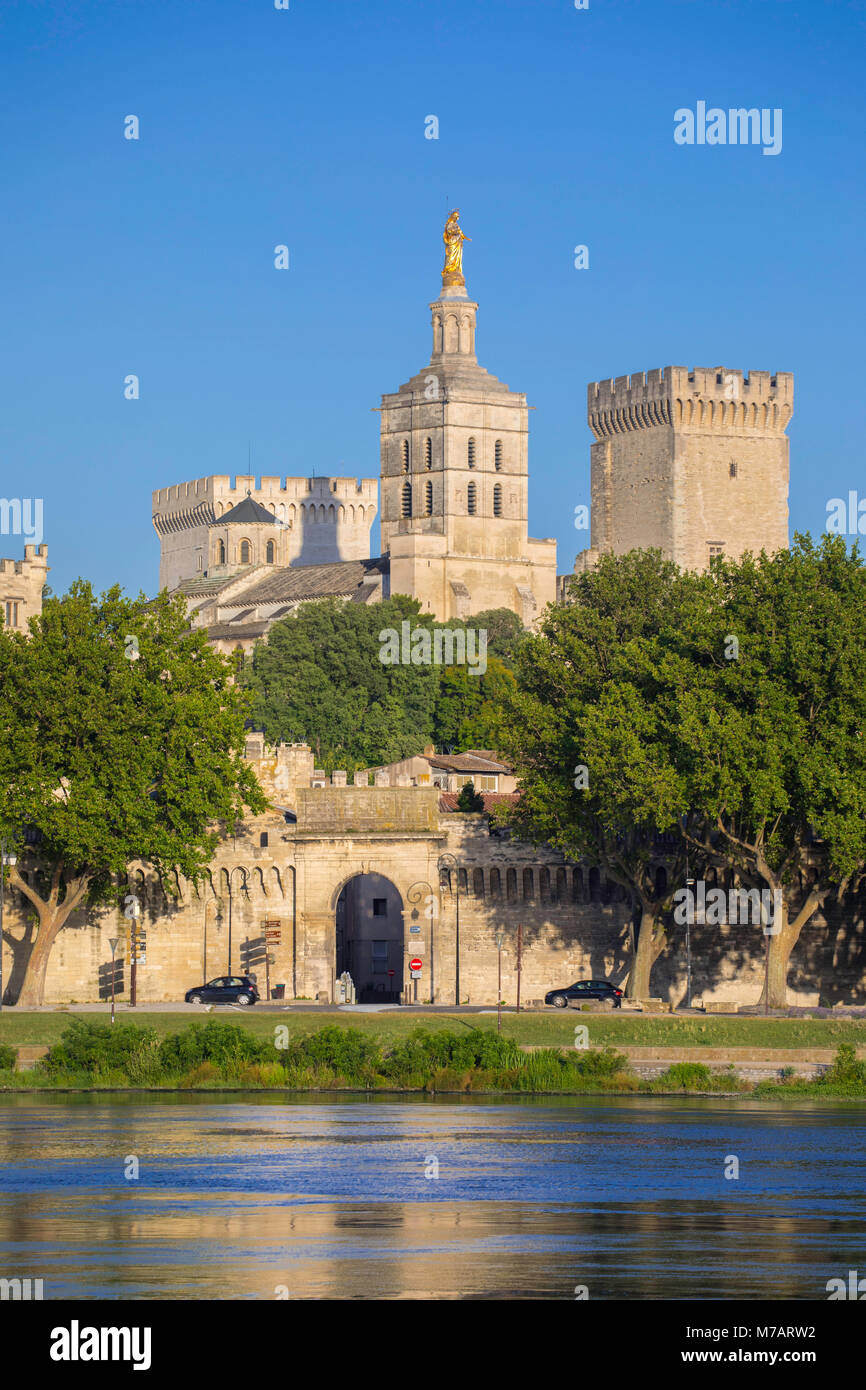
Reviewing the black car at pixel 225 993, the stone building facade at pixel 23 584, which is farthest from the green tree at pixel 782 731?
the stone building facade at pixel 23 584

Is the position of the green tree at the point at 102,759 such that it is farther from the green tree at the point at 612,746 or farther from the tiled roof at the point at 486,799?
the green tree at the point at 612,746

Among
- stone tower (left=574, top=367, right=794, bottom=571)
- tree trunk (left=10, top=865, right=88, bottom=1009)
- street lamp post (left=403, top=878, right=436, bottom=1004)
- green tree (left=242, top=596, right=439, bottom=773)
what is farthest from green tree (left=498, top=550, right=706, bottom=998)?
stone tower (left=574, top=367, right=794, bottom=571)

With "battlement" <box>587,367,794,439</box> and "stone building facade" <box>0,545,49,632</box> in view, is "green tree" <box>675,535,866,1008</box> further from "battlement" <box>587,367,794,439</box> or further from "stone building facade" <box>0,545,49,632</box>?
"battlement" <box>587,367,794,439</box>

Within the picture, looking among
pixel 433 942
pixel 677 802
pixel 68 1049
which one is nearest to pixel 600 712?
pixel 677 802

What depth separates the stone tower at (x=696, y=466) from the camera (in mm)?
151750

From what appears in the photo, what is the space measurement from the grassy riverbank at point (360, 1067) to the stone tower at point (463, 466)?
108977 millimetres

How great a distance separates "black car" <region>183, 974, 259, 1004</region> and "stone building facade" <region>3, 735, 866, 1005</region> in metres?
2.28

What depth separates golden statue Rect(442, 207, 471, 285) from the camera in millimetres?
174625

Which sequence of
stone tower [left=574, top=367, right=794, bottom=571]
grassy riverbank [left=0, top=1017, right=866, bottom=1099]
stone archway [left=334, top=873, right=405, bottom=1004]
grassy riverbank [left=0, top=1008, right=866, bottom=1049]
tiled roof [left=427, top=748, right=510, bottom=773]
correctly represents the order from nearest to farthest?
1. grassy riverbank [left=0, top=1017, right=866, bottom=1099]
2. grassy riverbank [left=0, top=1008, right=866, bottom=1049]
3. stone archway [left=334, top=873, right=405, bottom=1004]
4. tiled roof [left=427, top=748, right=510, bottom=773]
5. stone tower [left=574, top=367, right=794, bottom=571]

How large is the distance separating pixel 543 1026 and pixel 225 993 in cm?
1237

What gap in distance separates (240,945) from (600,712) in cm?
1336

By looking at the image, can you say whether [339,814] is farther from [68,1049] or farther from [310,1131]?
[310,1131]

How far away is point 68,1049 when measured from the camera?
204 feet
